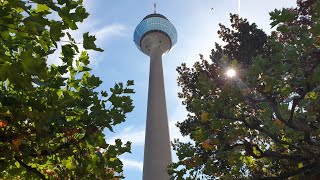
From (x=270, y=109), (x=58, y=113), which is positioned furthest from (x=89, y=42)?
(x=270, y=109)

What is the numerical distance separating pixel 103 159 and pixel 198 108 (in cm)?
559

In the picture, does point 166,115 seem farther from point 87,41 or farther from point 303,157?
point 87,41

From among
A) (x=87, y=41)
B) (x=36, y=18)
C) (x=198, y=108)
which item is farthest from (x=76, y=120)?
(x=198, y=108)

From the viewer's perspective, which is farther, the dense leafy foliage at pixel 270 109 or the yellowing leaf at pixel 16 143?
the dense leafy foliage at pixel 270 109

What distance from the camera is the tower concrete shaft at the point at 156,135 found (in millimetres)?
40897

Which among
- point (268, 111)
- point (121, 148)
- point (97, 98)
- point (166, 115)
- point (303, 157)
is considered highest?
point (166, 115)

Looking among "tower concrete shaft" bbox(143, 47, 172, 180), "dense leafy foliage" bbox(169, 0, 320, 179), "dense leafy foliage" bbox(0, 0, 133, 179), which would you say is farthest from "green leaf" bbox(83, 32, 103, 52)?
"tower concrete shaft" bbox(143, 47, 172, 180)

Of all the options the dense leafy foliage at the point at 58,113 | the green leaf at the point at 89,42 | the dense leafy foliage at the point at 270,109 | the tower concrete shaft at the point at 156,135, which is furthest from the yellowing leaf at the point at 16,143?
the tower concrete shaft at the point at 156,135

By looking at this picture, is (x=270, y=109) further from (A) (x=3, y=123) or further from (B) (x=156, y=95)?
(B) (x=156, y=95)

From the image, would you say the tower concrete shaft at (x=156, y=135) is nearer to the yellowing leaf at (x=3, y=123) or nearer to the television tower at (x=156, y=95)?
the television tower at (x=156, y=95)

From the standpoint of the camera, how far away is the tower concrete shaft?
4090 cm

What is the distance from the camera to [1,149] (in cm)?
457

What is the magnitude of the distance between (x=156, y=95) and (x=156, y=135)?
7351mm

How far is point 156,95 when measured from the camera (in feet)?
163
